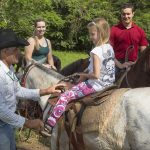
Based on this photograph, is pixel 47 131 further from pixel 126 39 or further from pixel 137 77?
pixel 126 39

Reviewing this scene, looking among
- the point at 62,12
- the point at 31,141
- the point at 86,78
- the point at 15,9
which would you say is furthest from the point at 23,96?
the point at 62,12

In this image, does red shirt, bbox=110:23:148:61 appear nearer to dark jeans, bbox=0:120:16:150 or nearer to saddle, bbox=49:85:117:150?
saddle, bbox=49:85:117:150

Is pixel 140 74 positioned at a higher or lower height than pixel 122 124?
lower

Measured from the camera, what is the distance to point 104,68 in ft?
16.9

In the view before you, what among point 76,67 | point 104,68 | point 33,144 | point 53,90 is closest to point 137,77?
point 104,68

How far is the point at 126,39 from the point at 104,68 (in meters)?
2.45

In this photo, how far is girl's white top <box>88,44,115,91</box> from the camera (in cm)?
507

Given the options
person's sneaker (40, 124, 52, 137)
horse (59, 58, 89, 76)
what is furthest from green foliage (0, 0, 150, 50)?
person's sneaker (40, 124, 52, 137)

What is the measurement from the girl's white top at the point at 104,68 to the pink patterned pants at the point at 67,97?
0.09m

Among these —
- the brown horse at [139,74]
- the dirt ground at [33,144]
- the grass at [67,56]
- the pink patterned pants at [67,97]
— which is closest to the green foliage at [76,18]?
the grass at [67,56]

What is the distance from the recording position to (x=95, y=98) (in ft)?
15.5

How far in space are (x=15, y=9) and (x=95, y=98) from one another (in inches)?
327

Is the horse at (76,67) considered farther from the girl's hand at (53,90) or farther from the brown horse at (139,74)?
the girl's hand at (53,90)

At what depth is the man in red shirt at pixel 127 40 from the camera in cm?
744
